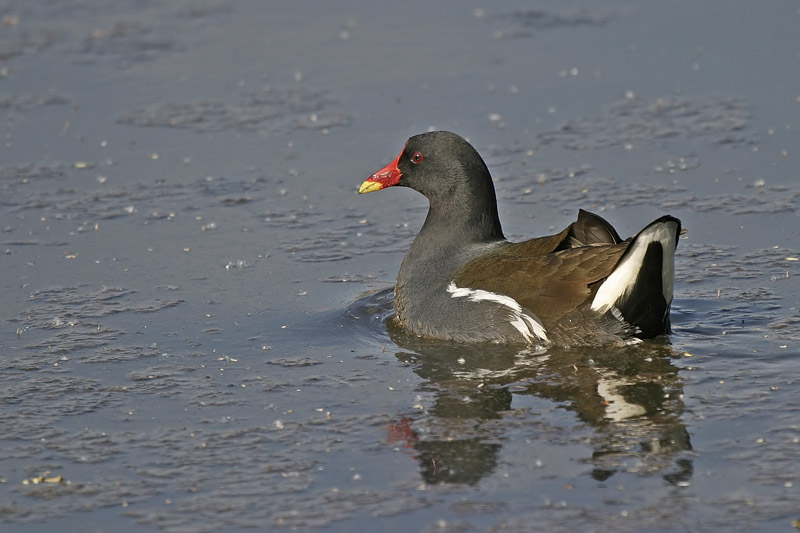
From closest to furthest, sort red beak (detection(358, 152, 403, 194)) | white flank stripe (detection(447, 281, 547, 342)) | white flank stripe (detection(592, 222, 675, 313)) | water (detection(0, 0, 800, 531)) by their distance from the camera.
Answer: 1. water (detection(0, 0, 800, 531))
2. white flank stripe (detection(592, 222, 675, 313))
3. white flank stripe (detection(447, 281, 547, 342))
4. red beak (detection(358, 152, 403, 194))

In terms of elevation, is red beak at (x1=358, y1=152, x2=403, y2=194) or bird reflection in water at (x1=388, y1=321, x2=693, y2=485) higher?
red beak at (x1=358, y1=152, x2=403, y2=194)

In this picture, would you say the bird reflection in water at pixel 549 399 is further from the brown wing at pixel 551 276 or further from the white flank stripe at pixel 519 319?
the brown wing at pixel 551 276

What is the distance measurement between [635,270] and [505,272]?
789 mm

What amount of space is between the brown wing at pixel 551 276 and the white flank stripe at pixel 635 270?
6cm

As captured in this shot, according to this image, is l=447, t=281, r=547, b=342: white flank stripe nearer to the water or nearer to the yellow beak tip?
the water

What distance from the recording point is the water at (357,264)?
16.4 ft

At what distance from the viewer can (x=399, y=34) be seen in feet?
39.1

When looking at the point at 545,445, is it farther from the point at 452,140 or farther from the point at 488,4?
A: the point at 488,4

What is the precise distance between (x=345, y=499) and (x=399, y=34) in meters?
7.73

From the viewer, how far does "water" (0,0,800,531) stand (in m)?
5.00

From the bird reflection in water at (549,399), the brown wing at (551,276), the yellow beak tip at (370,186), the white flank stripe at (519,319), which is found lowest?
the bird reflection in water at (549,399)

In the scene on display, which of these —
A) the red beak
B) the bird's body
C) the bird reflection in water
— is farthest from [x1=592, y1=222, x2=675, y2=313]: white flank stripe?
the red beak

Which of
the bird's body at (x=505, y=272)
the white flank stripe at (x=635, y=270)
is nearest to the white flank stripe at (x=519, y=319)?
the bird's body at (x=505, y=272)

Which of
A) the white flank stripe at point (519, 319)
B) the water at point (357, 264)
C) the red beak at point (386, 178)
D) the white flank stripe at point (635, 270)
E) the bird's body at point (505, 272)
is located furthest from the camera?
the red beak at point (386, 178)
